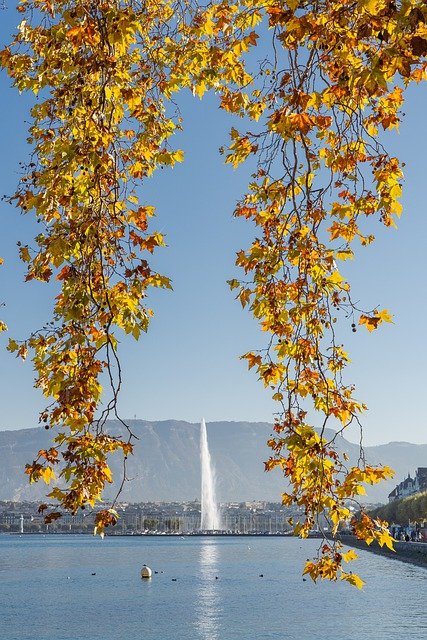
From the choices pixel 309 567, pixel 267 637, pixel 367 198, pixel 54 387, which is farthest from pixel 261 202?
pixel 267 637

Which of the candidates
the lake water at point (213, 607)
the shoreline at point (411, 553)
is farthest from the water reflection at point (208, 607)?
the shoreline at point (411, 553)

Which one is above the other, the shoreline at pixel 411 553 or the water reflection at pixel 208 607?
the shoreline at pixel 411 553

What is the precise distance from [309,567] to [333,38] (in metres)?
4.34

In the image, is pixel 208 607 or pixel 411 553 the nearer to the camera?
pixel 208 607

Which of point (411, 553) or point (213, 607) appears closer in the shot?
point (213, 607)

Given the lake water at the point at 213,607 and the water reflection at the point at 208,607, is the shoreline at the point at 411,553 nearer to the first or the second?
the lake water at the point at 213,607

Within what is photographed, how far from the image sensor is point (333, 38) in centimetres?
665

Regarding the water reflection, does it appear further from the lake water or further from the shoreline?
the shoreline

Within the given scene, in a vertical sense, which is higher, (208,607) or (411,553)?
(411,553)

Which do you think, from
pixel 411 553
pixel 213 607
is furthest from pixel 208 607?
pixel 411 553

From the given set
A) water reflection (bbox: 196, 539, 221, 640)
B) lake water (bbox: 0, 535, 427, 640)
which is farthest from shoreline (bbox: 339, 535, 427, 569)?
water reflection (bbox: 196, 539, 221, 640)

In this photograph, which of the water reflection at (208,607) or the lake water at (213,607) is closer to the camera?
the lake water at (213,607)

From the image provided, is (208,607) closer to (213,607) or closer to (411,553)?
(213,607)

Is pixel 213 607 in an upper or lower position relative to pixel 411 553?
lower
